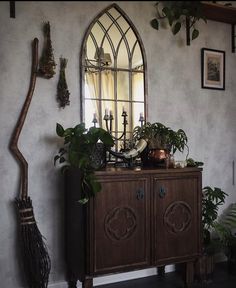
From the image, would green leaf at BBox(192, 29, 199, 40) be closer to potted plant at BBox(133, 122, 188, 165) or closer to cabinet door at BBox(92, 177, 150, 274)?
potted plant at BBox(133, 122, 188, 165)

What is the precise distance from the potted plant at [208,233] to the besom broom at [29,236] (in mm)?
1233

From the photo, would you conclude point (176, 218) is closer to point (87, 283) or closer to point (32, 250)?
point (87, 283)

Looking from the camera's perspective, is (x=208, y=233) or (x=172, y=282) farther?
(x=208, y=233)

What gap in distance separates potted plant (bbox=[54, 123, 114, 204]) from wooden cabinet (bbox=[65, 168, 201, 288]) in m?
0.07

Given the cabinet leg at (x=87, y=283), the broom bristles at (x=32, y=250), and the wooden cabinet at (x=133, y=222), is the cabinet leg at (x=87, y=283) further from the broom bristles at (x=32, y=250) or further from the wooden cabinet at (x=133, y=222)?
the broom bristles at (x=32, y=250)

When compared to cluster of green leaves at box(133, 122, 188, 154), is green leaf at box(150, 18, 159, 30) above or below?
above

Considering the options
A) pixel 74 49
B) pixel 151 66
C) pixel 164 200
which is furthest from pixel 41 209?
pixel 151 66

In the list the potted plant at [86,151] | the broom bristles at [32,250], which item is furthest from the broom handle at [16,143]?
the potted plant at [86,151]

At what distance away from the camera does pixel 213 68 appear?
3178mm

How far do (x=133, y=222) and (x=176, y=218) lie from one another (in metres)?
0.37

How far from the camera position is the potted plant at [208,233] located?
2.73 meters

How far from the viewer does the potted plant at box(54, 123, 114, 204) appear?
2.09 meters

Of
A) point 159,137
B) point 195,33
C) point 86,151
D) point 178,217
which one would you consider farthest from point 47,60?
point 178,217

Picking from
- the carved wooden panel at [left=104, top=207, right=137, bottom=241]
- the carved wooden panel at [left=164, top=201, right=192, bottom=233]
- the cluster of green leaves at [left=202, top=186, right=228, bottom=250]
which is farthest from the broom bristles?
the cluster of green leaves at [left=202, top=186, right=228, bottom=250]
